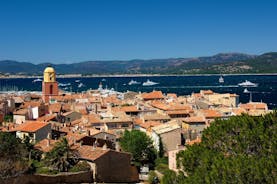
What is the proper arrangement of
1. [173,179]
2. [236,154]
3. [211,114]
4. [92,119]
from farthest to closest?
[211,114] → [92,119] → [236,154] → [173,179]

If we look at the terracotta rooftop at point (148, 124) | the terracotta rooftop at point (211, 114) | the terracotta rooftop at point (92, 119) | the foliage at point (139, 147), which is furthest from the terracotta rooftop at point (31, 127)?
the terracotta rooftop at point (211, 114)

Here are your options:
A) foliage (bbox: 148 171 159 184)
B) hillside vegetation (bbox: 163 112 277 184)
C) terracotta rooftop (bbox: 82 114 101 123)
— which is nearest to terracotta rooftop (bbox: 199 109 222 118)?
terracotta rooftop (bbox: 82 114 101 123)

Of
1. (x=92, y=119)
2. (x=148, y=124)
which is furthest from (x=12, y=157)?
(x=148, y=124)

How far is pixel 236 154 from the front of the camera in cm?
2277

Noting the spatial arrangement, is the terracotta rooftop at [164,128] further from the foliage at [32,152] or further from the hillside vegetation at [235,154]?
the hillside vegetation at [235,154]

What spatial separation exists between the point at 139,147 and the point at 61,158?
1299 cm

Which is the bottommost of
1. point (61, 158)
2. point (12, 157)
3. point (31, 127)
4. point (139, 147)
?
point (139, 147)

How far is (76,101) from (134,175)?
181 feet

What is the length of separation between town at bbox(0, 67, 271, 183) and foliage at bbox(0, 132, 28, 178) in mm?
2324

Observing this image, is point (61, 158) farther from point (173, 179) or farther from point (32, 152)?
point (173, 179)

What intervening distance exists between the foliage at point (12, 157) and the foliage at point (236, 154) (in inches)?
370

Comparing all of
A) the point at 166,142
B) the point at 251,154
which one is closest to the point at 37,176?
the point at 251,154

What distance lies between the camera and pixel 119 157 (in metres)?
36.6

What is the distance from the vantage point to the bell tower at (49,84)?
84250 millimetres
